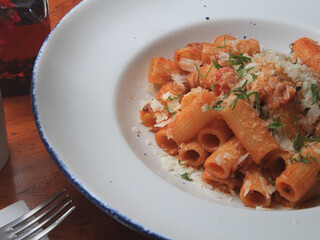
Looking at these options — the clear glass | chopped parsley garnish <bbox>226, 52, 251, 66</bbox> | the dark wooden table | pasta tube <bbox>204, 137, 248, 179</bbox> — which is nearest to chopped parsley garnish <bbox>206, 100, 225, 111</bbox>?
pasta tube <bbox>204, 137, 248, 179</bbox>

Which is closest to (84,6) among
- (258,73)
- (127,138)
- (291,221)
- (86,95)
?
(86,95)

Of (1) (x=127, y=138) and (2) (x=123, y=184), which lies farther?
(1) (x=127, y=138)

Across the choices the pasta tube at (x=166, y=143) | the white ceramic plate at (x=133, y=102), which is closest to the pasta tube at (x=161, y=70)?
the white ceramic plate at (x=133, y=102)

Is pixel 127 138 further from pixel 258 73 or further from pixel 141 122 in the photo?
pixel 258 73

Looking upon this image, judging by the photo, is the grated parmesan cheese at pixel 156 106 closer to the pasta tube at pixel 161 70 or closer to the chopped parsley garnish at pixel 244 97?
the pasta tube at pixel 161 70

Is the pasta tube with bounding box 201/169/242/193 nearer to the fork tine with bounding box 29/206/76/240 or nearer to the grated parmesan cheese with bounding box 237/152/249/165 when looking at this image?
the grated parmesan cheese with bounding box 237/152/249/165
